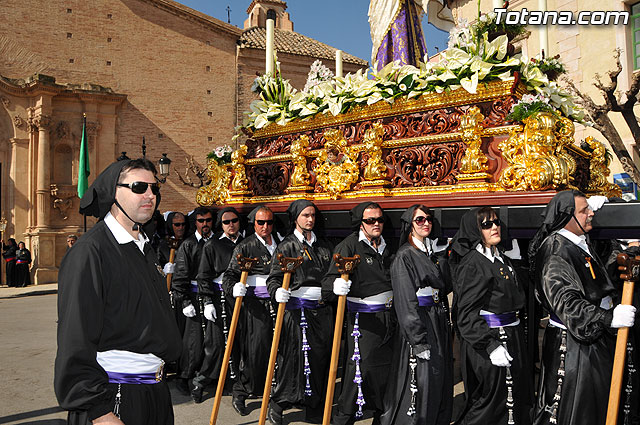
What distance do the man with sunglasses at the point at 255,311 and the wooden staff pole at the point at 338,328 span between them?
126cm

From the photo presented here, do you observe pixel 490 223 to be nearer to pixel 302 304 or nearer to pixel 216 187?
pixel 302 304

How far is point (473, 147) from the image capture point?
4297mm

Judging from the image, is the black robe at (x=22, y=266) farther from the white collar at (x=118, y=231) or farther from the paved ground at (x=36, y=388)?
the white collar at (x=118, y=231)

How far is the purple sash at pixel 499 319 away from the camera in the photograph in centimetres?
415

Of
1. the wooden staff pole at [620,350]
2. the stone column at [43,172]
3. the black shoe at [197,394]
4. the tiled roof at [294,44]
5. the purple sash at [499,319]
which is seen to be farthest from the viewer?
the tiled roof at [294,44]

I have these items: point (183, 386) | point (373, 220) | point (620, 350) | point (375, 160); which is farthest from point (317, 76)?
point (620, 350)

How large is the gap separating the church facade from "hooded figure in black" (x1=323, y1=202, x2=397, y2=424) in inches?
769

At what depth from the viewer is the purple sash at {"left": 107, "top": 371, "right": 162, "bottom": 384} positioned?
7.71 ft

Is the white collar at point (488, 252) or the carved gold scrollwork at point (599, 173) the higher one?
the carved gold scrollwork at point (599, 173)

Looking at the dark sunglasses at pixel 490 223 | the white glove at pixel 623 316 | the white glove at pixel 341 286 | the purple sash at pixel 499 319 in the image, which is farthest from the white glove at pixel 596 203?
the white glove at pixel 341 286

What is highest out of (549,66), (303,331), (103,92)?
(103,92)

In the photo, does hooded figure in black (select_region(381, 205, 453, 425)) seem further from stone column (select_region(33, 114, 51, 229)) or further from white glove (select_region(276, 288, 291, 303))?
stone column (select_region(33, 114, 51, 229))

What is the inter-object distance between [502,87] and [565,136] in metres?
0.69

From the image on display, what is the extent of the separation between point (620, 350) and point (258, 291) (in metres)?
3.53
